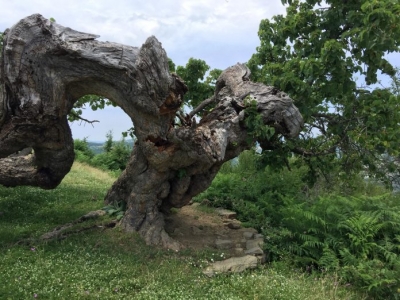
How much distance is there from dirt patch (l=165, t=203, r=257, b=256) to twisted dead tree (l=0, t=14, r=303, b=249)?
20.9 inches

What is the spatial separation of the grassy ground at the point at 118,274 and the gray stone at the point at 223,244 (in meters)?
0.61

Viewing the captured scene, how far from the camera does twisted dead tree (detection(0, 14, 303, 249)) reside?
24.9 ft

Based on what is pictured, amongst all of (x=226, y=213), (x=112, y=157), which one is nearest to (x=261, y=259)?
(x=226, y=213)

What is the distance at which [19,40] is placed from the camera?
759 cm

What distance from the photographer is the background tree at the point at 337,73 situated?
8.45 metres

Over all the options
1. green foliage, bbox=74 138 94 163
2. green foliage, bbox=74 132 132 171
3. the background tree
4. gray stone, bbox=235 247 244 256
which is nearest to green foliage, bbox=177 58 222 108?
the background tree

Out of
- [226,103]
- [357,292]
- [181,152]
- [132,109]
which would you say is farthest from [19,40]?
[357,292]

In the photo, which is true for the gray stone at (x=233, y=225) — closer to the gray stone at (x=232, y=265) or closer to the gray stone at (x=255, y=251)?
the gray stone at (x=255, y=251)

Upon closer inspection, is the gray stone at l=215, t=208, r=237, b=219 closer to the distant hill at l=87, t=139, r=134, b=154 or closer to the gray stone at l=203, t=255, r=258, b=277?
the gray stone at l=203, t=255, r=258, b=277

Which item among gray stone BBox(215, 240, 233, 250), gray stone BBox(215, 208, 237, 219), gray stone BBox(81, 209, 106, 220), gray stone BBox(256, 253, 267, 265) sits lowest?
gray stone BBox(256, 253, 267, 265)

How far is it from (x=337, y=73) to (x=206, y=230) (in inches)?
178

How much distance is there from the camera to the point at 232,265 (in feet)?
25.6

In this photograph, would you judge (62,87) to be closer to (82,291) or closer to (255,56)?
(82,291)

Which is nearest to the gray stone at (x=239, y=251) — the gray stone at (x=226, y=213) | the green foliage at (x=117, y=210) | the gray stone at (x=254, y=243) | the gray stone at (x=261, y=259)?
the gray stone at (x=254, y=243)
